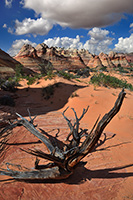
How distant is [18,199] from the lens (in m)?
1.50

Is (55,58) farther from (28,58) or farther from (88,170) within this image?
(88,170)

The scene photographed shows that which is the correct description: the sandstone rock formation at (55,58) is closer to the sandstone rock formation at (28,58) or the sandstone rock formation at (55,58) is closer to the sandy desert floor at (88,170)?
the sandstone rock formation at (28,58)

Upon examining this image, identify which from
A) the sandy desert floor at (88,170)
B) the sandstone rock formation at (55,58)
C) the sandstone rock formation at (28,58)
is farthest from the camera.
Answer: the sandstone rock formation at (55,58)

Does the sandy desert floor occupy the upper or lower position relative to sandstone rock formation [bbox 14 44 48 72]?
lower

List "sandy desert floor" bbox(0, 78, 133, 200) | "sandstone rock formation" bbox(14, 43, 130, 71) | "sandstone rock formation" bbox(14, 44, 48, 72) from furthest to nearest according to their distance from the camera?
"sandstone rock formation" bbox(14, 43, 130, 71) → "sandstone rock formation" bbox(14, 44, 48, 72) → "sandy desert floor" bbox(0, 78, 133, 200)

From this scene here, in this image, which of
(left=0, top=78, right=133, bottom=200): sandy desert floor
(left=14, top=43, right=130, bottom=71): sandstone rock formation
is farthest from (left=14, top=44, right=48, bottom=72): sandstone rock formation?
(left=0, top=78, right=133, bottom=200): sandy desert floor

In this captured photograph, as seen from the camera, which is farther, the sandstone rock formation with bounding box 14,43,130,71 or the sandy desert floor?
the sandstone rock formation with bounding box 14,43,130,71

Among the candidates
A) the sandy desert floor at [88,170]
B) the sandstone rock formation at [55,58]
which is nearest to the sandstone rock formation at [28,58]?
the sandstone rock formation at [55,58]

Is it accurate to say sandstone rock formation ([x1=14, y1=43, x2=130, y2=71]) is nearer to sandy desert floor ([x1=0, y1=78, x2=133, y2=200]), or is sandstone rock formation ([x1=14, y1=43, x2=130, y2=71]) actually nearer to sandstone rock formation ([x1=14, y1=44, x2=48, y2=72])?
sandstone rock formation ([x1=14, y1=44, x2=48, y2=72])

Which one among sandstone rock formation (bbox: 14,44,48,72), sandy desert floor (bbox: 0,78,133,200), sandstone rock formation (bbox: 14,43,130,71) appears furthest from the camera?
sandstone rock formation (bbox: 14,43,130,71)

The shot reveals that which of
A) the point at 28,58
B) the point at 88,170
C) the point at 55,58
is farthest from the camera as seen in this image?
the point at 55,58

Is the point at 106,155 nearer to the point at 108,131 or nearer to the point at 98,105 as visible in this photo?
the point at 108,131

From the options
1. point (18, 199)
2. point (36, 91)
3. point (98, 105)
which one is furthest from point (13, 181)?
point (36, 91)

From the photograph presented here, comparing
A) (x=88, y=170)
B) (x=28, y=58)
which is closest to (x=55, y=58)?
(x=28, y=58)
